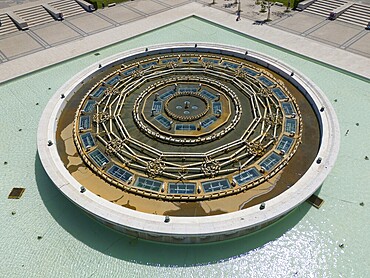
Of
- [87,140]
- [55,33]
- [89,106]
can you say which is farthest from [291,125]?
[55,33]

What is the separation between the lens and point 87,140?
93.5ft

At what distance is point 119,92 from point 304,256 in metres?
24.1

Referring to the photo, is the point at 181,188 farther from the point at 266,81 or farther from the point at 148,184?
the point at 266,81

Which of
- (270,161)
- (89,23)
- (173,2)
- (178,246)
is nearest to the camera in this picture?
(178,246)

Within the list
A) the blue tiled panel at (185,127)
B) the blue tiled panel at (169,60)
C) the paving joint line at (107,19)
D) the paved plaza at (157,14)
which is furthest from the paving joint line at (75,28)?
the blue tiled panel at (185,127)

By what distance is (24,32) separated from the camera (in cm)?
5356

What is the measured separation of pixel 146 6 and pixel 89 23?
12745 millimetres

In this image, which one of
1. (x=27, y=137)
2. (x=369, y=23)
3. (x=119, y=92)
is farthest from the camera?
(x=369, y=23)

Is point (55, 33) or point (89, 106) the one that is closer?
point (89, 106)

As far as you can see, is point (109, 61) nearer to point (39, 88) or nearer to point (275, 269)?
point (39, 88)

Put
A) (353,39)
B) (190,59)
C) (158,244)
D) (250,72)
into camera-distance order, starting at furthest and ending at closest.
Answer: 1. (353,39)
2. (190,59)
3. (250,72)
4. (158,244)

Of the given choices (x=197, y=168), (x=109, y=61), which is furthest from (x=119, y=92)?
(x=197, y=168)

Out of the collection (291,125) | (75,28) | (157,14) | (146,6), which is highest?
(291,125)

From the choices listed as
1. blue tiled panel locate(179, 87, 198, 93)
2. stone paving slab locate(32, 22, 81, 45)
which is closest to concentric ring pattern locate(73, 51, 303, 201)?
blue tiled panel locate(179, 87, 198, 93)
